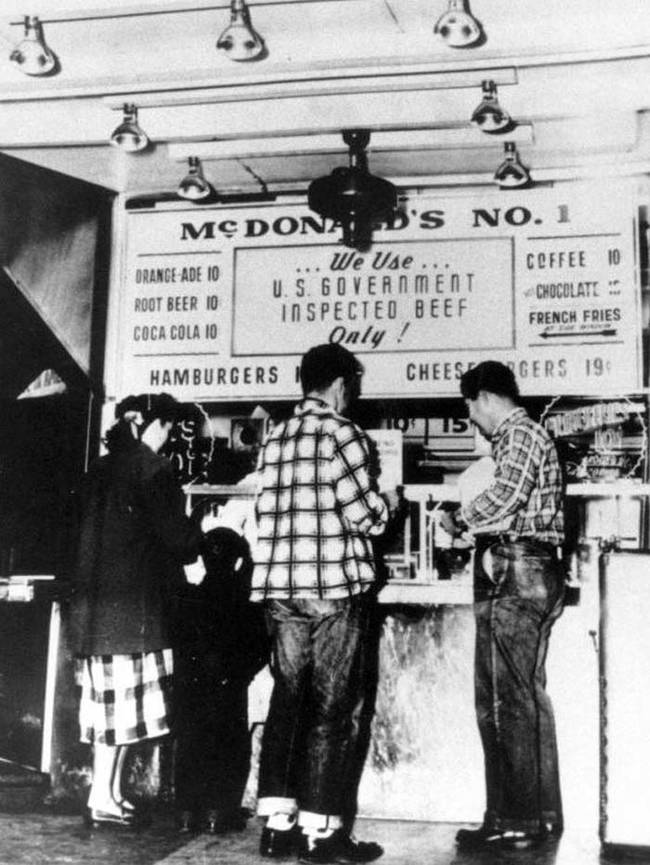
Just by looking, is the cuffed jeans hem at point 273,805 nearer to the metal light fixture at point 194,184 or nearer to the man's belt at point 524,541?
the man's belt at point 524,541

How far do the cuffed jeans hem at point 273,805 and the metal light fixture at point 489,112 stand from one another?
2640 millimetres

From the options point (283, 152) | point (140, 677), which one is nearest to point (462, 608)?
point (140, 677)

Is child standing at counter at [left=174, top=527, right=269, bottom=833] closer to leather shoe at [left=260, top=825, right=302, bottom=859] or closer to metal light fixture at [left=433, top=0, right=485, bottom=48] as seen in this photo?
leather shoe at [left=260, top=825, right=302, bottom=859]

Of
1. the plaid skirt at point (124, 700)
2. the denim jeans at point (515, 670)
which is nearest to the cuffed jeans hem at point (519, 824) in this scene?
the denim jeans at point (515, 670)

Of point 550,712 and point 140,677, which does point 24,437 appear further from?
point 550,712

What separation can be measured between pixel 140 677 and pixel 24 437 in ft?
5.12

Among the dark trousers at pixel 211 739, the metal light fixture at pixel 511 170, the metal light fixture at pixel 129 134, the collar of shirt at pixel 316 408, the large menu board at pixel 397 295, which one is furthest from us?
the large menu board at pixel 397 295

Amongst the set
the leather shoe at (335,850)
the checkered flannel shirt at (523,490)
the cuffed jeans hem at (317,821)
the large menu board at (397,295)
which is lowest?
the leather shoe at (335,850)

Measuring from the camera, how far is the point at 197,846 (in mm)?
3504

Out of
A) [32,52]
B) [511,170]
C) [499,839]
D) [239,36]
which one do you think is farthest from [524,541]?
[32,52]

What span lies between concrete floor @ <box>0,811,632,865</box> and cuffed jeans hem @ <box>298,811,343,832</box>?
23cm

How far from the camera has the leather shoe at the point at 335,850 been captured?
3.11m

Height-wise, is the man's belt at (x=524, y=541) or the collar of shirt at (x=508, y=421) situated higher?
the collar of shirt at (x=508, y=421)

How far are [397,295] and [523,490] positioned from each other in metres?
1.50
